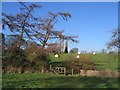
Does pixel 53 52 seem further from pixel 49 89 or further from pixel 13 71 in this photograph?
pixel 49 89

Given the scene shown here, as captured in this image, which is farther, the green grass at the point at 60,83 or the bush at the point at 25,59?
the bush at the point at 25,59

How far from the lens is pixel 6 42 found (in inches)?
750

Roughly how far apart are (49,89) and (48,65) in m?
10.7

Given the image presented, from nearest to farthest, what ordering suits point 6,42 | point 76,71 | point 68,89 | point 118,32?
point 68,89 → point 118,32 → point 6,42 → point 76,71

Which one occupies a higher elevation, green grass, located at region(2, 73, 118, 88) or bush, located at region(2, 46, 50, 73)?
bush, located at region(2, 46, 50, 73)

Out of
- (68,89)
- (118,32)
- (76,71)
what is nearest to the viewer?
(68,89)

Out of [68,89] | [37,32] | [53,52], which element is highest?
[37,32]

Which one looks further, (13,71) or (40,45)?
(40,45)

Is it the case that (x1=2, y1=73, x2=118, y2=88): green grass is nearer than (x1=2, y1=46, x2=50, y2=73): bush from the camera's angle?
Yes

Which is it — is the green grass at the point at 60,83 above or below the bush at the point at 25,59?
below

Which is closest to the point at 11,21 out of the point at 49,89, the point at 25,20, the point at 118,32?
the point at 25,20

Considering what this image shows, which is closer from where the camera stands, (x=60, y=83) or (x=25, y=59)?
(x=60, y=83)

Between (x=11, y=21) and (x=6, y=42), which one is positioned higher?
(x=11, y=21)

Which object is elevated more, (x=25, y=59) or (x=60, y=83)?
(x=25, y=59)
